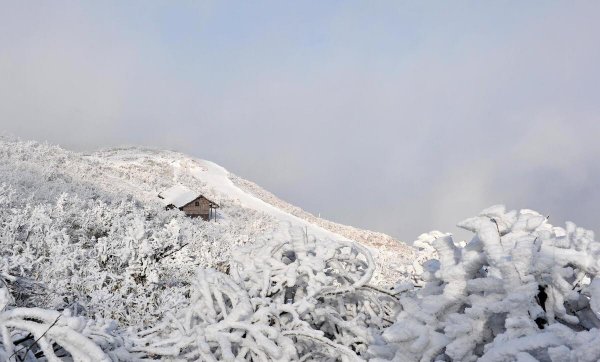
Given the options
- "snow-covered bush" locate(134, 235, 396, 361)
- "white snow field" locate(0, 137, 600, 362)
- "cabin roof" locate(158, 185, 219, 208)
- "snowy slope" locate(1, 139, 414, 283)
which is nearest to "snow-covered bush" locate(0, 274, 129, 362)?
"white snow field" locate(0, 137, 600, 362)

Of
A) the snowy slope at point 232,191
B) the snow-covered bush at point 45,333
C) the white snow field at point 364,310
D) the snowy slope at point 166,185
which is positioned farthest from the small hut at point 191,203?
the snow-covered bush at point 45,333

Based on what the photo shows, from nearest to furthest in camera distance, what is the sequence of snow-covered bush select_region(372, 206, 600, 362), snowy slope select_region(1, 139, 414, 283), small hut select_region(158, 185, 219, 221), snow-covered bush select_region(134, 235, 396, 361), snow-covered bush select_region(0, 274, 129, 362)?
snow-covered bush select_region(372, 206, 600, 362) → snow-covered bush select_region(0, 274, 129, 362) → snow-covered bush select_region(134, 235, 396, 361) → snowy slope select_region(1, 139, 414, 283) → small hut select_region(158, 185, 219, 221)

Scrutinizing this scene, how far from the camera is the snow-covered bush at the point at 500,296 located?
1.19 meters

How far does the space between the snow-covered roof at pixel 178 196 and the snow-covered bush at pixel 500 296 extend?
33.0 metres

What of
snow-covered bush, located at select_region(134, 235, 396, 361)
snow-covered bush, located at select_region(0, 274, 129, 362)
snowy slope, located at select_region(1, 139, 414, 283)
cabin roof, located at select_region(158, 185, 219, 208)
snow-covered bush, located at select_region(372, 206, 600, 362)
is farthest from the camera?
cabin roof, located at select_region(158, 185, 219, 208)

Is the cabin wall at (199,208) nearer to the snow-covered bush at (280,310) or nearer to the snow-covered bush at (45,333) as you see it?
the snow-covered bush at (280,310)

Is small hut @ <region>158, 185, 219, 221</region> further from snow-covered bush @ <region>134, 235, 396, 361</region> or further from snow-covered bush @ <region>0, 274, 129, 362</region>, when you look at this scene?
snow-covered bush @ <region>0, 274, 129, 362</region>

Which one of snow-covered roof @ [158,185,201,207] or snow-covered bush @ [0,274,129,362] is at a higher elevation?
snow-covered roof @ [158,185,201,207]

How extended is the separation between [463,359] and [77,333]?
1110mm

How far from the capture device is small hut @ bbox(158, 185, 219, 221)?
33375 mm

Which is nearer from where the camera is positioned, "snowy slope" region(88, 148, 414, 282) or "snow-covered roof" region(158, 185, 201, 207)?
"snow-covered roof" region(158, 185, 201, 207)

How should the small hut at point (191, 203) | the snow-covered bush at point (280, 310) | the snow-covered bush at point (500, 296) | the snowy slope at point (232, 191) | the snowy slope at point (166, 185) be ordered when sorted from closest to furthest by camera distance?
1. the snow-covered bush at point (500, 296)
2. the snow-covered bush at point (280, 310)
3. the snowy slope at point (166, 185)
4. the small hut at point (191, 203)
5. the snowy slope at point (232, 191)

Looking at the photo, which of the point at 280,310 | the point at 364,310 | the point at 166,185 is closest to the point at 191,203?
the point at 166,185

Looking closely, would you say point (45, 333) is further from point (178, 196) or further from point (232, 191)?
point (232, 191)
